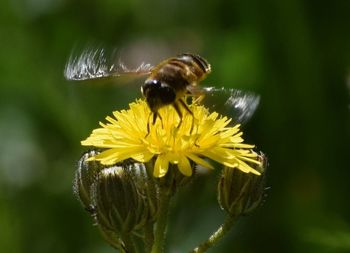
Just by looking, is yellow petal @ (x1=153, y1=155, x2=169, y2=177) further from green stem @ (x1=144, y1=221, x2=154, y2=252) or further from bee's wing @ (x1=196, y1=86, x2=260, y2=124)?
bee's wing @ (x1=196, y1=86, x2=260, y2=124)

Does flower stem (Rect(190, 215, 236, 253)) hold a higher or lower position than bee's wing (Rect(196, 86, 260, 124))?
lower

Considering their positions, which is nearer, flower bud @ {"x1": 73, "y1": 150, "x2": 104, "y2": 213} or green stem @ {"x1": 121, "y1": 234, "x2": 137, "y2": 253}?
green stem @ {"x1": 121, "y1": 234, "x2": 137, "y2": 253}

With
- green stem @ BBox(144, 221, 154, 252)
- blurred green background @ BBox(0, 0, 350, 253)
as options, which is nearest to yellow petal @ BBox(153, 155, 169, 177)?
green stem @ BBox(144, 221, 154, 252)

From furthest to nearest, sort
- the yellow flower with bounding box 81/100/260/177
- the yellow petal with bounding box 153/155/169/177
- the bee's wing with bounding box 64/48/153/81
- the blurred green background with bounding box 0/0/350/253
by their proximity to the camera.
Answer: the blurred green background with bounding box 0/0/350/253
the bee's wing with bounding box 64/48/153/81
the yellow flower with bounding box 81/100/260/177
the yellow petal with bounding box 153/155/169/177

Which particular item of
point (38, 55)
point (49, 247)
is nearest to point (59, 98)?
point (38, 55)

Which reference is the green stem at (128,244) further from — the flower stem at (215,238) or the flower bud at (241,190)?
the flower bud at (241,190)

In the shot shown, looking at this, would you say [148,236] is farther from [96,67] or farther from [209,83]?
[209,83]
